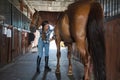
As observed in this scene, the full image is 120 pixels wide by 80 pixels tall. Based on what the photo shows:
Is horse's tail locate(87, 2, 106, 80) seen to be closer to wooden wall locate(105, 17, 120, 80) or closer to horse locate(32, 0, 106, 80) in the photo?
horse locate(32, 0, 106, 80)

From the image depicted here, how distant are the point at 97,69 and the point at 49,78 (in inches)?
85.2

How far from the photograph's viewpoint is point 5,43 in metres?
8.96

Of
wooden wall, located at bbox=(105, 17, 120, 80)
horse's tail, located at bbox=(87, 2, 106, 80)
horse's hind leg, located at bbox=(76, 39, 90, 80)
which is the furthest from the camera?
horse's hind leg, located at bbox=(76, 39, 90, 80)

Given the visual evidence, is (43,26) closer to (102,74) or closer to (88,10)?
(88,10)

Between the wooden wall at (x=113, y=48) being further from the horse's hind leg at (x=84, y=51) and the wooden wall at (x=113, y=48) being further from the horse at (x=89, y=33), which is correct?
the horse's hind leg at (x=84, y=51)

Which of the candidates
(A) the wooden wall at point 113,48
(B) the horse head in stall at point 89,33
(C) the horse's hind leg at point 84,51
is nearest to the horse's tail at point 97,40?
(B) the horse head in stall at point 89,33

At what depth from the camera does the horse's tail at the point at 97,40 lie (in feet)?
13.8

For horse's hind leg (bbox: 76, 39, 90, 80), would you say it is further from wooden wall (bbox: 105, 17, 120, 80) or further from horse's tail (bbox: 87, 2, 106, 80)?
wooden wall (bbox: 105, 17, 120, 80)

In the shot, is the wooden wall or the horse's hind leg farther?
the horse's hind leg

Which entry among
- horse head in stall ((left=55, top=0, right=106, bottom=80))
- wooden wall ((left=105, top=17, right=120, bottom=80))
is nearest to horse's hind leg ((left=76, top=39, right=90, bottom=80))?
horse head in stall ((left=55, top=0, right=106, bottom=80))

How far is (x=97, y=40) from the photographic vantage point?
4.36 metres

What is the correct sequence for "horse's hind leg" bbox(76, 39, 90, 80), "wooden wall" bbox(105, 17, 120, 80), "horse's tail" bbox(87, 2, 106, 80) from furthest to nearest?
"horse's hind leg" bbox(76, 39, 90, 80) < "wooden wall" bbox(105, 17, 120, 80) < "horse's tail" bbox(87, 2, 106, 80)

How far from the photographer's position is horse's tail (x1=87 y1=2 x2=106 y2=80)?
420 centimetres

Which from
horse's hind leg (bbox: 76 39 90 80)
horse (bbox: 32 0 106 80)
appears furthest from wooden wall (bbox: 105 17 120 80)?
horse's hind leg (bbox: 76 39 90 80)
